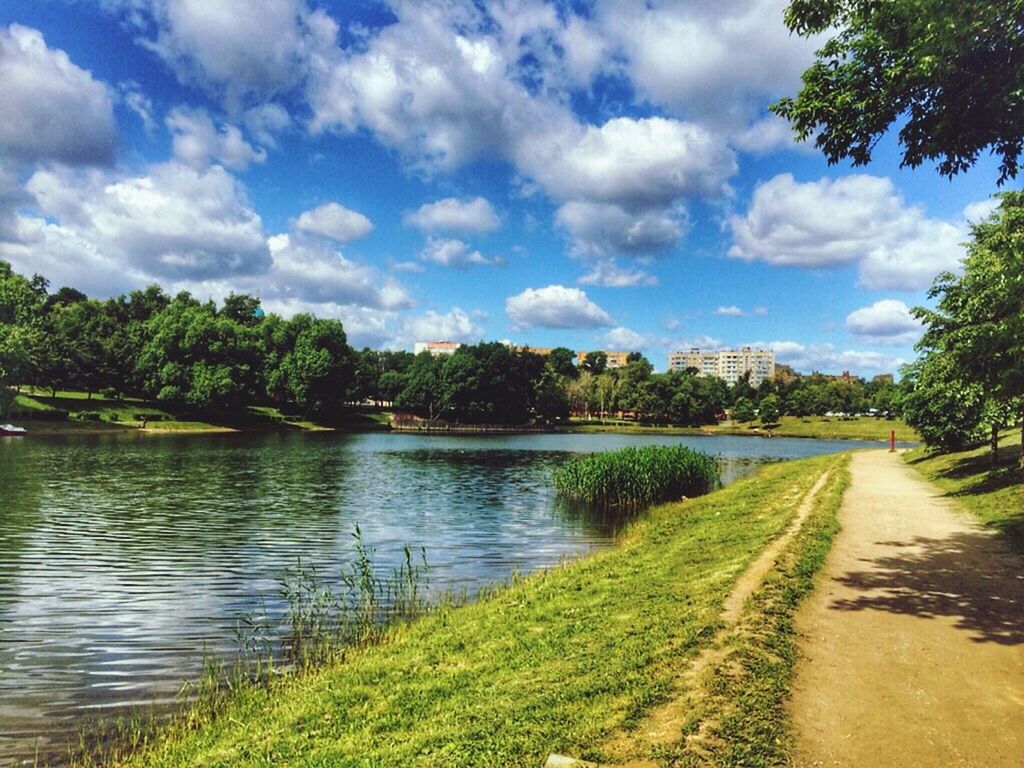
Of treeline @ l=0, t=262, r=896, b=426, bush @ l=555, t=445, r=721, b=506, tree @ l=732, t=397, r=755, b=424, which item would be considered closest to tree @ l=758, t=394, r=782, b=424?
treeline @ l=0, t=262, r=896, b=426

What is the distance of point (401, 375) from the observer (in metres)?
134

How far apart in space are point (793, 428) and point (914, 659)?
143488mm

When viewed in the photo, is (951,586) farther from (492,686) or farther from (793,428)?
(793,428)

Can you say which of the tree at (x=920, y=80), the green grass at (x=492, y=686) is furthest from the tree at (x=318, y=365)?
the tree at (x=920, y=80)

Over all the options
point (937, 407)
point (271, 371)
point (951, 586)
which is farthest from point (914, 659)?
point (271, 371)

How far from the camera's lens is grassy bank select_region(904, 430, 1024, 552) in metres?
18.0

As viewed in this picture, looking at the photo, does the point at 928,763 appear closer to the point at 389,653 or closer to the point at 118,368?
the point at 389,653

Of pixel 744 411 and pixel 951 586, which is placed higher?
pixel 744 411

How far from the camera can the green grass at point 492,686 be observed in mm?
6738

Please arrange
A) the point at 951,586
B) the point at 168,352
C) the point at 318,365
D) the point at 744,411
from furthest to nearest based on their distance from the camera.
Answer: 1. the point at 744,411
2. the point at 318,365
3. the point at 168,352
4. the point at 951,586

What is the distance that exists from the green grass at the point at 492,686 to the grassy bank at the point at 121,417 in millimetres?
74693

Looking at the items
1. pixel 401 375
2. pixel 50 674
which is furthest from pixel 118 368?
pixel 50 674

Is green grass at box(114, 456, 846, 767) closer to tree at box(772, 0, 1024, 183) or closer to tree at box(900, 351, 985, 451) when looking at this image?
tree at box(772, 0, 1024, 183)

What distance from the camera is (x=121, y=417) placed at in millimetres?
83625
